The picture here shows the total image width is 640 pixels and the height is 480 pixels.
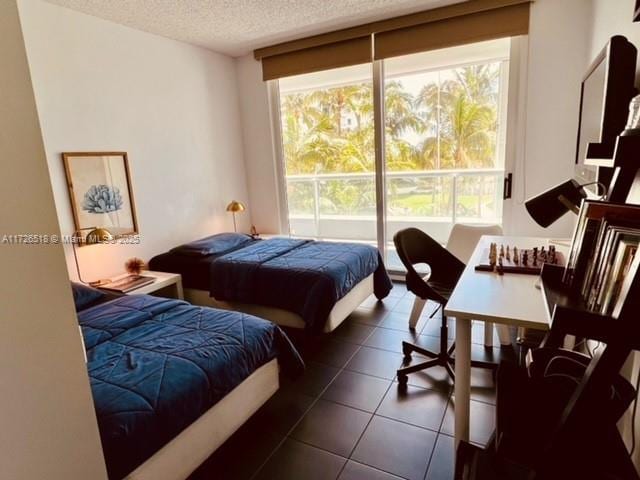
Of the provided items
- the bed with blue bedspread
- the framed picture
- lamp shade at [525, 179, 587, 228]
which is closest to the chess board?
lamp shade at [525, 179, 587, 228]

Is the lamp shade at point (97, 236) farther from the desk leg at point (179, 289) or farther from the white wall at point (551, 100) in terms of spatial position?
the white wall at point (551, 100)

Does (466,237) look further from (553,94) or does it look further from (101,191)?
(101,191)

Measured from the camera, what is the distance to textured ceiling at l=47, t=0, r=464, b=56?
2909mm

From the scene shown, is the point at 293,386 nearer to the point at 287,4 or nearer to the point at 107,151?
the point at 107,151

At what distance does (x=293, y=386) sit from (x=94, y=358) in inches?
44.4

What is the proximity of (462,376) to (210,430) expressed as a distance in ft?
3.65

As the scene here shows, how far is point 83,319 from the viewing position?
7.08 ft

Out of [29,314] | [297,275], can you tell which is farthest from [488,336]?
[29,314]

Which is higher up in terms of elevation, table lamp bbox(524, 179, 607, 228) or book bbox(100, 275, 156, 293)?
table lamp bbox(524, 179, 607, 228)

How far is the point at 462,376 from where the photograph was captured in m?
1.55

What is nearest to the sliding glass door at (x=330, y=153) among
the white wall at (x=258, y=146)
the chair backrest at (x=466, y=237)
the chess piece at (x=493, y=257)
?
the white wall at (x=258, y=146)

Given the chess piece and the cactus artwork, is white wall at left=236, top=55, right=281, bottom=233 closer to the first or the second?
the cactus artwork

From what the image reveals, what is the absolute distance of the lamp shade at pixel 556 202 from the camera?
1646 millimetres

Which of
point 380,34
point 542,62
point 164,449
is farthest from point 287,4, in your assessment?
point 164,449
